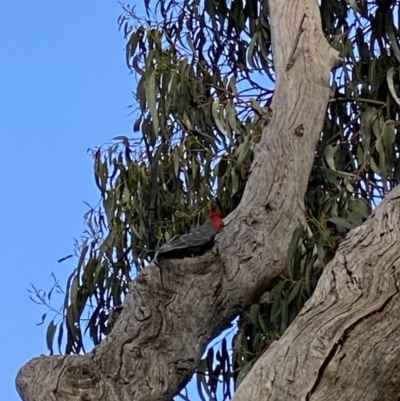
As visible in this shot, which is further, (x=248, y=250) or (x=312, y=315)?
(x=248, y=250)

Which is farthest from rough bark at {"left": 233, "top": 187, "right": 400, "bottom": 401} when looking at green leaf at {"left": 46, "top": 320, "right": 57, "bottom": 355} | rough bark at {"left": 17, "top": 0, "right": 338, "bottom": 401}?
green leaf at {"left": 46, "top": 320, "right": 57, "bottom": 355}

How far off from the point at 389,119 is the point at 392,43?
0.91 ft

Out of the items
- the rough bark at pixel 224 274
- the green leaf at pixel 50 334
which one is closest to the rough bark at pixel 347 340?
the rough bark at pixel 224 274

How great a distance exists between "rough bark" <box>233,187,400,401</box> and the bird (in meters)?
0.64

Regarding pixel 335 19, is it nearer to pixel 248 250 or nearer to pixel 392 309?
pixel 248 250

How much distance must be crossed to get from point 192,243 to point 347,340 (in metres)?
0.79

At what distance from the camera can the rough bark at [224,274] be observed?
1.92m

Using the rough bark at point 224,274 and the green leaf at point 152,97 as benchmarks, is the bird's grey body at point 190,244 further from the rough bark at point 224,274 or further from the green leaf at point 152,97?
the green leaf at point 152,97

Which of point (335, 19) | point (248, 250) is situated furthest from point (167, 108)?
point (248, 250)

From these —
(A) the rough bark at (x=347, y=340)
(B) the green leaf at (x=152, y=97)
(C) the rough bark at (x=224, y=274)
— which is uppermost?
(B) the green leaf at (x=152, y=97)

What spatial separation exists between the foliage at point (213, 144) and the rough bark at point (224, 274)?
0.27 m

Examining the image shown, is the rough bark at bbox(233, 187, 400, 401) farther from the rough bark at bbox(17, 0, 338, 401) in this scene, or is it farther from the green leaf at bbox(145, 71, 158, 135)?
the green leaf at bbox(145, 71, 158, 135)

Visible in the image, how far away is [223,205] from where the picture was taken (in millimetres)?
2910

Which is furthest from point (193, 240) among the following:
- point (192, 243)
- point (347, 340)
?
point (347, 340)
